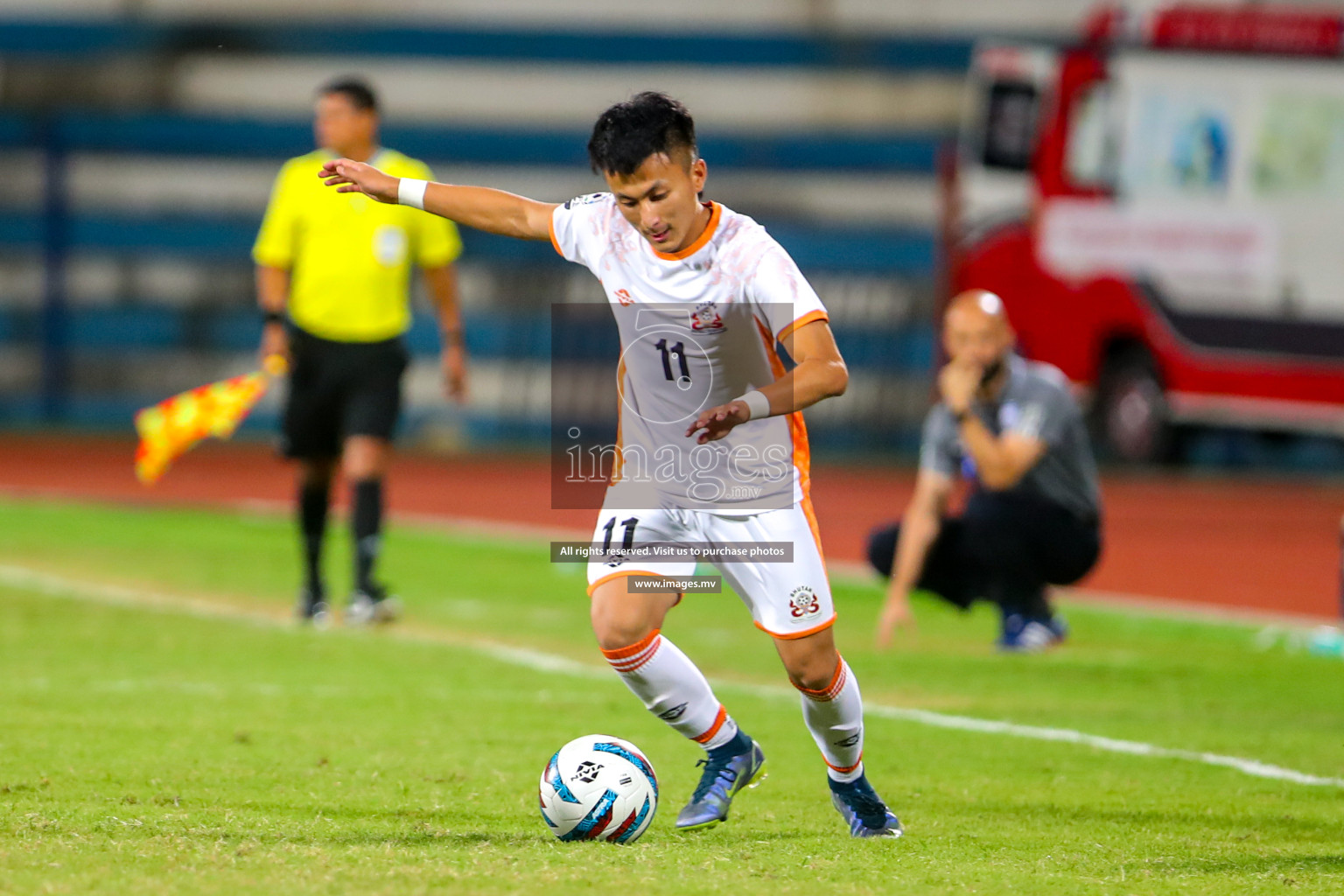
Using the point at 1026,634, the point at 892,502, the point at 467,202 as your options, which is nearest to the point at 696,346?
the point at 467,202

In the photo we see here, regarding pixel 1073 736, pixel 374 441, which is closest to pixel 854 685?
pixel 1073 736

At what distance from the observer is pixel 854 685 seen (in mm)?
5660

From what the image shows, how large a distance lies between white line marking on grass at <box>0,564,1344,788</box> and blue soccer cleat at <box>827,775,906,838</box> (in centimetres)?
165

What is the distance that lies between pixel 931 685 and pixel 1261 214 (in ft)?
42.3

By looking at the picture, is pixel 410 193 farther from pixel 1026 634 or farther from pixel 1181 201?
pixel 1181 201

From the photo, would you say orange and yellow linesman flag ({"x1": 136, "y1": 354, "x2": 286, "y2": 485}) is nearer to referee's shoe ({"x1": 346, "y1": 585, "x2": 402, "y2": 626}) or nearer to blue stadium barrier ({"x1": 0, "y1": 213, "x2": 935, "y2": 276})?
referee's shoe ({"x1": 346, "y1": 585, "x2": 402, "y2": 626})

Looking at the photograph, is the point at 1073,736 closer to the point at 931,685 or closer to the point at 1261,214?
the point at 931,685

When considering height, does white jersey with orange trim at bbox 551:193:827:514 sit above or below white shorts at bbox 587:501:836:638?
above

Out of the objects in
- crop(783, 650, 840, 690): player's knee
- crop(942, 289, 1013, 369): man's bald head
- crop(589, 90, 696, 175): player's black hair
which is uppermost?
crop(589, 90, 696, 175): player's black hair

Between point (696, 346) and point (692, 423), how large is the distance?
326mm

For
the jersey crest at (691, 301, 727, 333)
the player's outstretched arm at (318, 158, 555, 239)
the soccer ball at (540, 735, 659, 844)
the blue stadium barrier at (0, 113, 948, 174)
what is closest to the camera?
the soccer ball at (540, 735, 659, 844)

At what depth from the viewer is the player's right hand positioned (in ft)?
18.8

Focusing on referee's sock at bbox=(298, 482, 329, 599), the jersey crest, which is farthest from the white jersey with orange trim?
referee's sock at bbox=(298, 482, 329, 599)

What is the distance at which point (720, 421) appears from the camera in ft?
16.4
